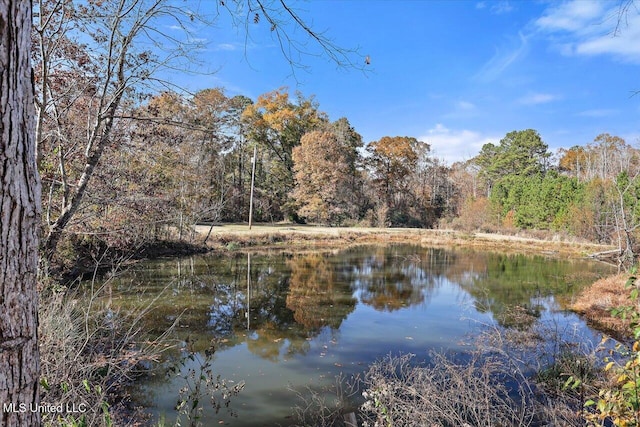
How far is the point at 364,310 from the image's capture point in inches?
418

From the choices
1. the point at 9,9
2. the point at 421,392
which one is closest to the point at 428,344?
the point at 421,392

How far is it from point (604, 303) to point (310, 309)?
7.70 metres

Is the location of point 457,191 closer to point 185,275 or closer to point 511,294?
→ point 511,294

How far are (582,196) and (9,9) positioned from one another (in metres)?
32.9

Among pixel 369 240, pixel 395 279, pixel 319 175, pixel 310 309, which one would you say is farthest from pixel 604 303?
pixel 319 175

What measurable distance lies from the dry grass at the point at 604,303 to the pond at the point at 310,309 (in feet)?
1.44

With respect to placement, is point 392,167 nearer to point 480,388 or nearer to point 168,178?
point 168,178

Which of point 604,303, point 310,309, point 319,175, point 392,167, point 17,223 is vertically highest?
point 392,167

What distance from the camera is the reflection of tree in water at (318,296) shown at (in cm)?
956

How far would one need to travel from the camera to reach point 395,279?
49.6 ft

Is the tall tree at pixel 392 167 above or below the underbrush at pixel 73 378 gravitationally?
above

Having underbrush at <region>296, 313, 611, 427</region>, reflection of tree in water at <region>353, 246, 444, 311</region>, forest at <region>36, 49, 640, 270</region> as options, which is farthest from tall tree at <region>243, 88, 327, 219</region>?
underbrush at <region>296, 313, 611, 427</region>

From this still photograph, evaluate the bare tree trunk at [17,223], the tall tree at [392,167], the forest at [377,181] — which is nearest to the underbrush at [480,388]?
the bare tree trunk at [17,223]

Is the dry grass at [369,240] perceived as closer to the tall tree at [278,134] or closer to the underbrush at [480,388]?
the tall tree at [278,134]
